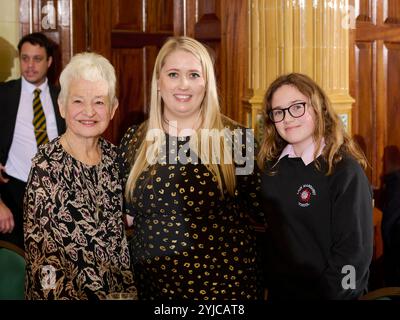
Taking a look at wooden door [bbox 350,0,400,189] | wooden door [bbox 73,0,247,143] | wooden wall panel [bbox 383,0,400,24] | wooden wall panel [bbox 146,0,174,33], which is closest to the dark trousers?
wooden door [bbox 73,0,247,143]

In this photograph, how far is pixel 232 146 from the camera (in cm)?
233

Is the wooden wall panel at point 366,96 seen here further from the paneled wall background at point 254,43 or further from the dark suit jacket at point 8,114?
the dark suit jacket at point 8,114

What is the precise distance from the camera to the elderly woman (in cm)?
199

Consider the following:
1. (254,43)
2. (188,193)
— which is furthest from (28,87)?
(188,193)

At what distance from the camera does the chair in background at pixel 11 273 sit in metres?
2.32

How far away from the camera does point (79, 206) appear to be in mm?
2051

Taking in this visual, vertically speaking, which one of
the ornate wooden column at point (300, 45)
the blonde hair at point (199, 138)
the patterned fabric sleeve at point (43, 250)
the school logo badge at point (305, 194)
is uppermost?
the ornate wooden column at point (300, 45)

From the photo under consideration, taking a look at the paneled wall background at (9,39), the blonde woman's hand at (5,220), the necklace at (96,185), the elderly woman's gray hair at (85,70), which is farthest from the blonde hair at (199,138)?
the paneled wall background at (9,39)

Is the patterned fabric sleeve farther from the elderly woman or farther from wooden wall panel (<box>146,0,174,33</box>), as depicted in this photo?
wooden wall panel (<box>146,0,174,33</box>)

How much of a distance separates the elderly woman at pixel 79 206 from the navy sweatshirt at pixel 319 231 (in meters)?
0.51

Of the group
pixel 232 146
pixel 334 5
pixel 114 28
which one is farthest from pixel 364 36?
pixel 232 146

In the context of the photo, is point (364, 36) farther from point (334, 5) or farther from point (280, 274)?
point (280, 274)

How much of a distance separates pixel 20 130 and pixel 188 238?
7.68 feet
